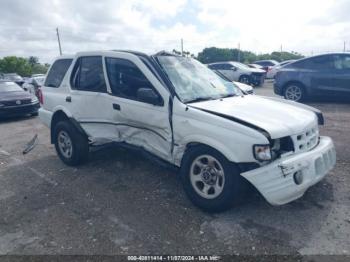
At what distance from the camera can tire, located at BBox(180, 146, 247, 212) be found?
11.2 ft

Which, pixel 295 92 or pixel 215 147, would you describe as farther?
pixel 295 92

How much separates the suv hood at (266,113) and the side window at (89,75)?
1752 mm

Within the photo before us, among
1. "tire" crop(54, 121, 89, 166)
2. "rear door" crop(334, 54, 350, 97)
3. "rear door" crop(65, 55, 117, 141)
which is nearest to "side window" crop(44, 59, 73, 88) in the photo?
"rear door" crop(65, 55, 117, 141)

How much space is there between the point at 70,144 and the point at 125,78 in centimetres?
164

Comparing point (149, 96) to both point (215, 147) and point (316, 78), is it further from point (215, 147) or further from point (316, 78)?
point (316, 78)

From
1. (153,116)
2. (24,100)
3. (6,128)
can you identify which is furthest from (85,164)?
(24,100)

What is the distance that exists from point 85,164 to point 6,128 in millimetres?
5315

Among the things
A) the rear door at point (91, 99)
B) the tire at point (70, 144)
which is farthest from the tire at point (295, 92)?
the tire at point (70, 144)

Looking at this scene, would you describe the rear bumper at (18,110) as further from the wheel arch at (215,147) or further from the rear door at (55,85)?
the wheel arch at (215,147)

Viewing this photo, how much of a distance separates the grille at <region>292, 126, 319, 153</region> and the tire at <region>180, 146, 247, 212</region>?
2.29 ft

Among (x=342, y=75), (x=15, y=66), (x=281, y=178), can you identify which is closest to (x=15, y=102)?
(x=281, y=178)

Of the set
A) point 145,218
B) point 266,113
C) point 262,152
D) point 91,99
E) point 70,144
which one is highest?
point 91,99

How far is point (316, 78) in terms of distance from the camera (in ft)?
33.2

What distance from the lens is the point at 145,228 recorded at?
350 centimetres
